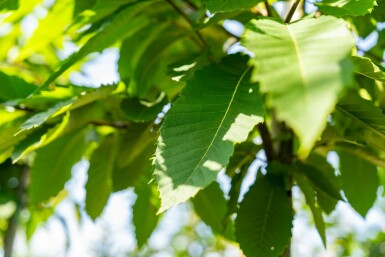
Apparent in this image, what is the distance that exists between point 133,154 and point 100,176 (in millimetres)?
124

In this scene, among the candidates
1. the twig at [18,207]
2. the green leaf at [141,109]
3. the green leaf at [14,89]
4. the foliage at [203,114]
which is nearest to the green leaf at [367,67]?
the foliage at [203,114]

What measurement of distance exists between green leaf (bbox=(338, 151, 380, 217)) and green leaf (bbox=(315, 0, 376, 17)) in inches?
16.5

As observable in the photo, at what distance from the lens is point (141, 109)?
899 mm

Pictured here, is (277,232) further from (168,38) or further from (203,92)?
(168,38)

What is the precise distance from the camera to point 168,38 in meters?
1.09

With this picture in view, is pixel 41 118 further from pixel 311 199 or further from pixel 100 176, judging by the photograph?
pixel 311 199

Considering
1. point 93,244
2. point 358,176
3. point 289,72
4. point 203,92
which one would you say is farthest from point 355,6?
point 93,244

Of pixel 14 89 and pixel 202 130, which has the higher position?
pixel 202 130

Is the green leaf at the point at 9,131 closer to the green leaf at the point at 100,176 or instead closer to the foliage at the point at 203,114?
the foliage at the point at 203,114

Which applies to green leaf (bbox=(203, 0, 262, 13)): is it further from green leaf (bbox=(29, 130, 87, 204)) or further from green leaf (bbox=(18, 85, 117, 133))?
green leaf (bbox=(29, 130, 87, 204))

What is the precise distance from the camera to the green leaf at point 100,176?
1.05m

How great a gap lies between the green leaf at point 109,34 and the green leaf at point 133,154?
5.9 inches

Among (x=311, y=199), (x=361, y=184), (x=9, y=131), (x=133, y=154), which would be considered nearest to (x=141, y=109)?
(x=133, y=154)

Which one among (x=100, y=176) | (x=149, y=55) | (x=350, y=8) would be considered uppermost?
(x=350, y=8)
